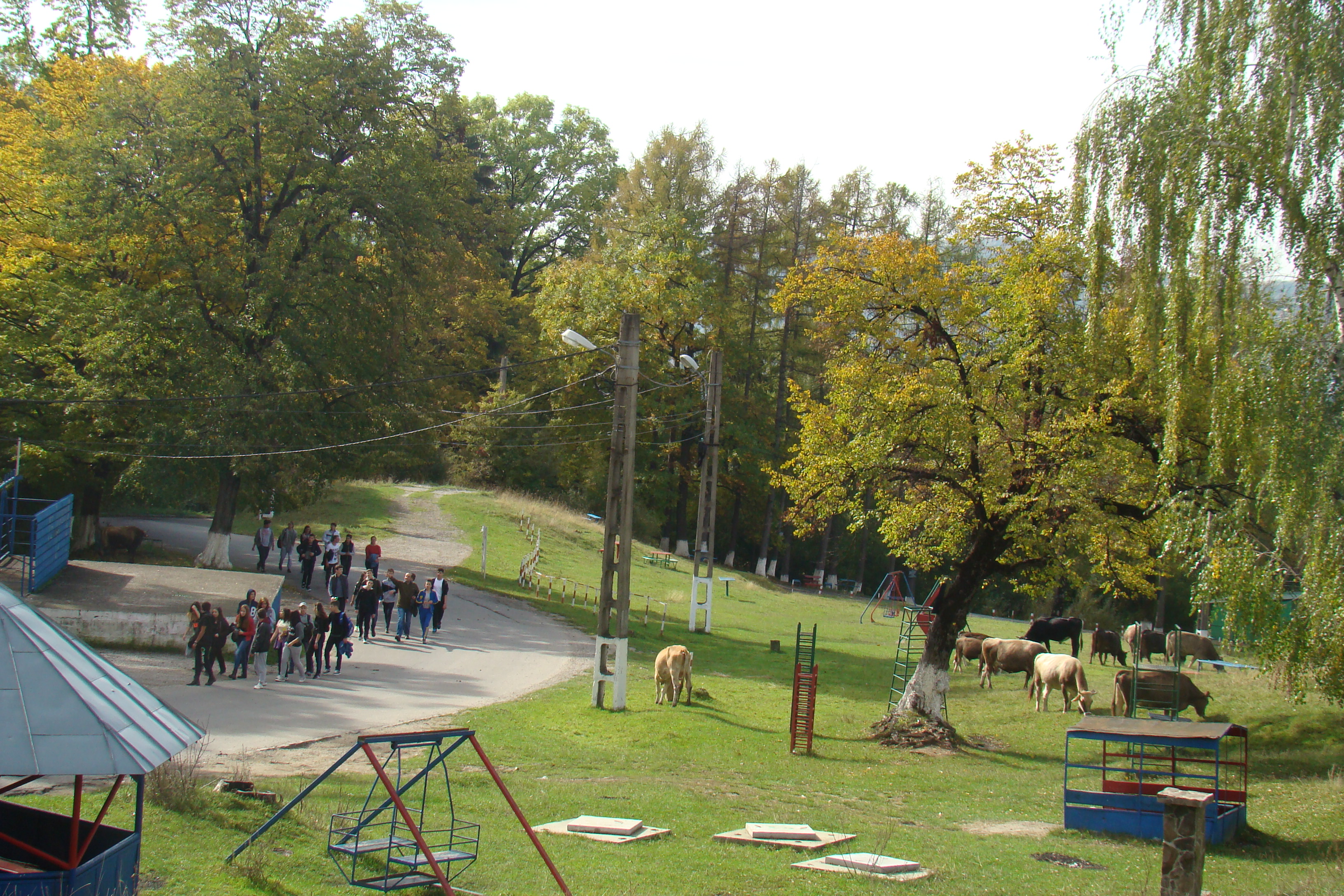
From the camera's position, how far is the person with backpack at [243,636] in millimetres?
19078

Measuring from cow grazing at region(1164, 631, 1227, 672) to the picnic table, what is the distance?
22.9 metres

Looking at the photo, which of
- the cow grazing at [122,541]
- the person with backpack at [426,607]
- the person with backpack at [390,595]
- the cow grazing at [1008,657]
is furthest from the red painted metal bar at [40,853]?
the cow grazing at [122,541]

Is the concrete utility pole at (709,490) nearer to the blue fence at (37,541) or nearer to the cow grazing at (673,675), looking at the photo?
the cow grazing at (673,675)

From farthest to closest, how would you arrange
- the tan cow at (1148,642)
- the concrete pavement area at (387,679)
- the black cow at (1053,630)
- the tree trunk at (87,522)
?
the tree trunk at (87,522) < the black cow at (1053,630) < the tan cow at (1148,642) < the concrete pavement area at (387,679)

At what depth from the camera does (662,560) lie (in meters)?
45.5

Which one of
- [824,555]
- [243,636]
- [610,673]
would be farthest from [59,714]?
[824,555]

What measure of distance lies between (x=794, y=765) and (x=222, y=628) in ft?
35.6

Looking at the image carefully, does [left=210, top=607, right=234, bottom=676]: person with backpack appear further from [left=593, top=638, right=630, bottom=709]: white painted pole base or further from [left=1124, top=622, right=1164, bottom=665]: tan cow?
[left=1124, top=622, right=1164, bottom=665]: tan cow

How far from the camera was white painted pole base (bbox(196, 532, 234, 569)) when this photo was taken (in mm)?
29531

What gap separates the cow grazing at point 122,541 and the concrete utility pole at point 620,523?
18.1 metres

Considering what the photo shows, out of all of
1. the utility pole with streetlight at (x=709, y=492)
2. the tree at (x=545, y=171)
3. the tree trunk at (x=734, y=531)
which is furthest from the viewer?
the tree at (x=545, y=171)

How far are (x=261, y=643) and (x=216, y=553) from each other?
40.1 feet

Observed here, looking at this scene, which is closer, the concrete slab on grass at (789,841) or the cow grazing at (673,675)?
the concrete slab on grass at (789,841)

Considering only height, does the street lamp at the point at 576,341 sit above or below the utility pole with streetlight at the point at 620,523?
above
